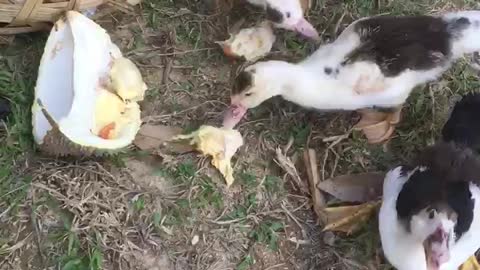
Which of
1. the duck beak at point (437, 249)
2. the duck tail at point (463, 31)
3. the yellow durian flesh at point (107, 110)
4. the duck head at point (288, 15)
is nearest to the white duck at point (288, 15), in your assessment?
the duck head at point (288, 15)

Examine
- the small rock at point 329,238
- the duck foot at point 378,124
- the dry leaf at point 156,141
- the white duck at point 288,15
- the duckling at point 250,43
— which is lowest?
the small rock at point 329,238

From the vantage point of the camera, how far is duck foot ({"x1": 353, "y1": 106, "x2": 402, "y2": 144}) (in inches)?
102

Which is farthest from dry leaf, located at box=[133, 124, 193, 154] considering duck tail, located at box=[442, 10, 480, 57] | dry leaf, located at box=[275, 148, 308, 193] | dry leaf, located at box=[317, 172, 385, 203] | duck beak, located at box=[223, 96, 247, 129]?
duck tail, located at box=[442, 10, 480, 57]

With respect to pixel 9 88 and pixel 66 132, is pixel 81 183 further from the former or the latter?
pixel 9 88

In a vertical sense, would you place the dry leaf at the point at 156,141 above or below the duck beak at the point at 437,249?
below

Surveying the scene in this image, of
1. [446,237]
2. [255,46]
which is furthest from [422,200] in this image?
[255,46]

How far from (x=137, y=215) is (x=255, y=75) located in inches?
18.1

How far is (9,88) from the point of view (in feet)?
8.17

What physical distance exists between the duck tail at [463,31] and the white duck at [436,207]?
20 cm

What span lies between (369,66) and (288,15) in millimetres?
288

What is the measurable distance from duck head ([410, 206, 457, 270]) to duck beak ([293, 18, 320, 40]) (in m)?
0.66

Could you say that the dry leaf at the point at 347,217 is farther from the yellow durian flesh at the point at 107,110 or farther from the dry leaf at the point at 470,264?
the yellow durian flesh at the point at 107,110

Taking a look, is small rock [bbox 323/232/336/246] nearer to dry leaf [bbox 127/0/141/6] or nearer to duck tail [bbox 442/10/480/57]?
duck tail [bbox 442/10/480/57]

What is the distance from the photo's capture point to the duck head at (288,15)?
2.60m
